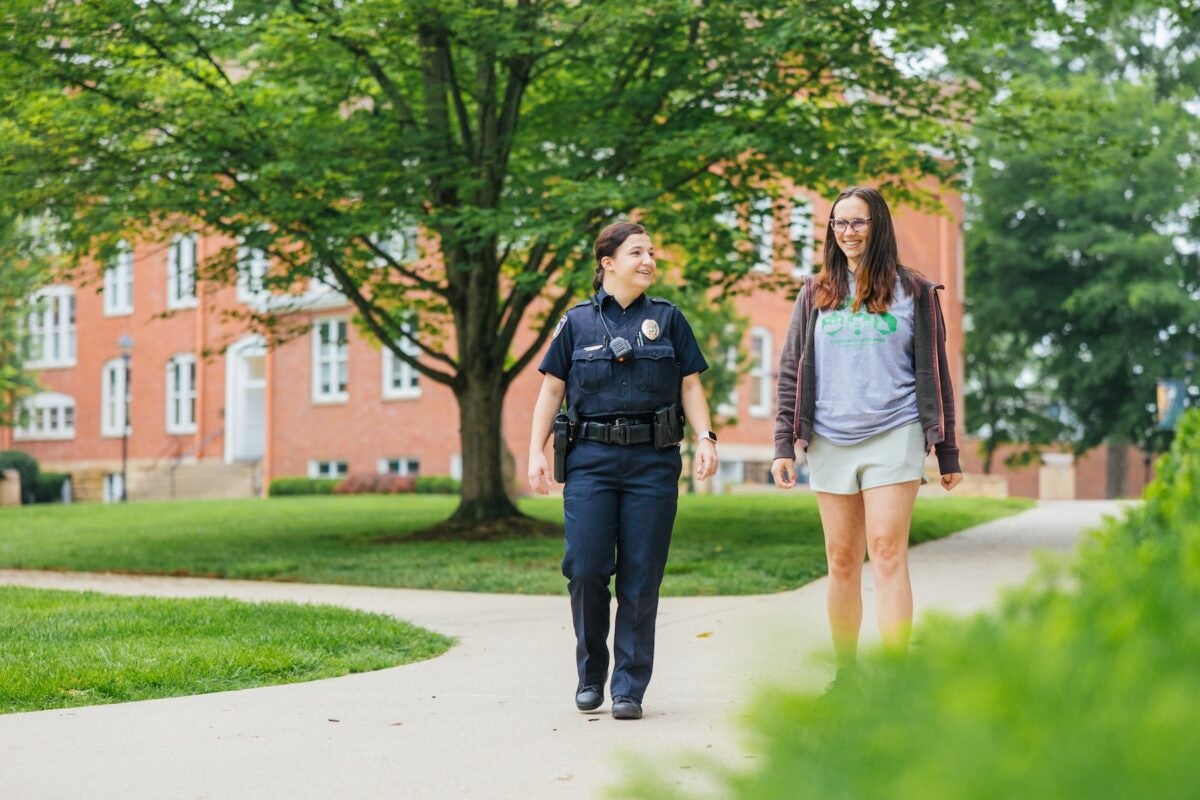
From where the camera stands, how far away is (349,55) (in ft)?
52.2

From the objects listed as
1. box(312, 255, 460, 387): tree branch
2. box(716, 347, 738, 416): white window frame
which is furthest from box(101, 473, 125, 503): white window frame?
box(312, 255, 460, 387): tree branch

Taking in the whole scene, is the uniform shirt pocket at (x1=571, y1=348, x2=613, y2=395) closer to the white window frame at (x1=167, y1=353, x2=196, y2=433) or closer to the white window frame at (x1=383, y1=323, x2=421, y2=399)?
the white window frame at (x1=383, y1=323, x2=421, y2=399)

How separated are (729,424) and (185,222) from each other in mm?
12483

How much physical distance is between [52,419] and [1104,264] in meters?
30.9

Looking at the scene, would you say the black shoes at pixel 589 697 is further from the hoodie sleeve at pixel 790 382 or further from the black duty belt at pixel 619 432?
the hoodie sleeve at pixel 790 382

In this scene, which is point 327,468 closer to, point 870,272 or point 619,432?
point 619,432

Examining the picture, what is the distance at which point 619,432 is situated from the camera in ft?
20.2

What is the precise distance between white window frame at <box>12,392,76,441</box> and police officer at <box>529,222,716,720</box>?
137 feet

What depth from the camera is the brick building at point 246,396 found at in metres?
37.6

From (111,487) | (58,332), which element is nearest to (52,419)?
(58,332)

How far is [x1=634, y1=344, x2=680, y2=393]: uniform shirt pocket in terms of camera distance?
621 centimetres

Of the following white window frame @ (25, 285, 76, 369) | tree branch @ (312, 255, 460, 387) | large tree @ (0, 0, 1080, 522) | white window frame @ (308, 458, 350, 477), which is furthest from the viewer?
white window frame @ (25, 285, 76, 369)

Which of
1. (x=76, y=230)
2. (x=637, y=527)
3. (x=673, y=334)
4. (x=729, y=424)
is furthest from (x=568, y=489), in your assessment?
(x=729, y=424)

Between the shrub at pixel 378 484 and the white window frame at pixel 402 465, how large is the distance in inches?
71.1
